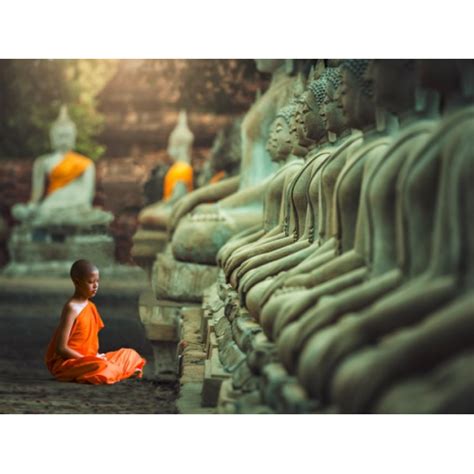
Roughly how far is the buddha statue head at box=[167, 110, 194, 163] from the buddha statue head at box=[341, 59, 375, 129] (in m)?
2.79

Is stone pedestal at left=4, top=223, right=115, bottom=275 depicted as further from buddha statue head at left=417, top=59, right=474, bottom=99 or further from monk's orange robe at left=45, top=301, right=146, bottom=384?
buddha statue head at left=417, top=59, right=474, bottom=99

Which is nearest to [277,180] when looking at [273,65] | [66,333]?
[273,65]

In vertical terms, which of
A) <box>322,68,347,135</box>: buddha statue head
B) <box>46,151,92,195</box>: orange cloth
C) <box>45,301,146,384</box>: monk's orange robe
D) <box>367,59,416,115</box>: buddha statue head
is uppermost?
<box>367,59,416,115</box>: buddha statue head

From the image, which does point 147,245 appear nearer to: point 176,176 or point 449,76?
point 176,176

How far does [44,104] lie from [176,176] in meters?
1.53

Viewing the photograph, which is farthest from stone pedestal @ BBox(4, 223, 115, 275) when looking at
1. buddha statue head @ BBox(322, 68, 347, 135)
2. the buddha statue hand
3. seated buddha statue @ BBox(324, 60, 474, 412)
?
seated buddha statue @ BBox(324, 60, 474, 412)

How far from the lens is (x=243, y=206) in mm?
A: 8180

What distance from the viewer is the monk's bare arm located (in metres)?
5.87

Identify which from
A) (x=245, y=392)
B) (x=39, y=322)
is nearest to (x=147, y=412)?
(x=245, y=392)

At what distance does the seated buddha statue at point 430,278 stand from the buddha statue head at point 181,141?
3834mm

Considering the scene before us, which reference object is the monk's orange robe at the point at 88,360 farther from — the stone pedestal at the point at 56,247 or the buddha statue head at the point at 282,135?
the buddha statue head at the point at 282,135

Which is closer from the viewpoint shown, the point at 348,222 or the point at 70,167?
the point at 348,222

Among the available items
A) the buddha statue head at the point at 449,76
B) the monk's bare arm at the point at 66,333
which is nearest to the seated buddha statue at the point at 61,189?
the monk's bare arm at the point at 66,333

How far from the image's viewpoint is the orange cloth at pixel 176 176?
8086 millimetres
